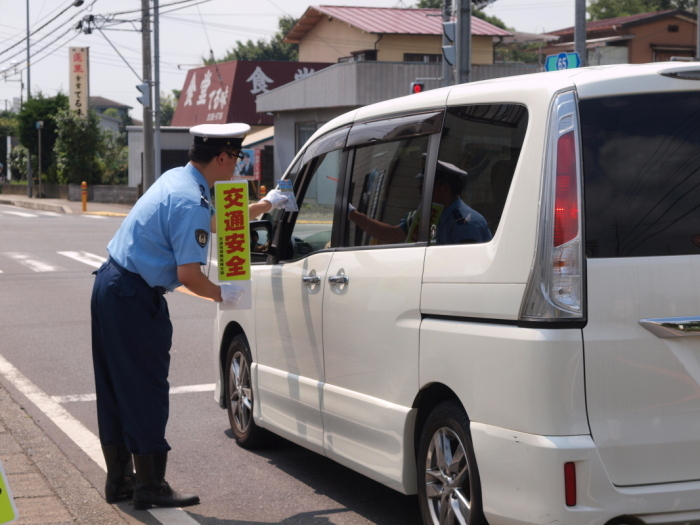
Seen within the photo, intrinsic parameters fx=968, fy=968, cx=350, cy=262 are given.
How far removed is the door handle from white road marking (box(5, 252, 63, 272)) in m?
15.2

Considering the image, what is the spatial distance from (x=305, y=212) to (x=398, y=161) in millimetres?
1125

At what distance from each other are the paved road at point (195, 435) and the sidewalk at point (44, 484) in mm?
127

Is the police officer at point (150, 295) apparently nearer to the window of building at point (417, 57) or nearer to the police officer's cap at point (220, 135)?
the police officer's cap at point (220, 135)

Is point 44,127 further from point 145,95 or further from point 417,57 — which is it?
point 417,57

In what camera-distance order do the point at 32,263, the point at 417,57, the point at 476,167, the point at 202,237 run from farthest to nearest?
the point at 417,57
the point at 32,263
the point at 202,237
the point at 476,167

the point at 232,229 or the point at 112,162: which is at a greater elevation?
the point at 112,162

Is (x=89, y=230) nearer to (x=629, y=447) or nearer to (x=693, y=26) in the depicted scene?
(x=629, y=447)

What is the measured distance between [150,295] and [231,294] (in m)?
0.40

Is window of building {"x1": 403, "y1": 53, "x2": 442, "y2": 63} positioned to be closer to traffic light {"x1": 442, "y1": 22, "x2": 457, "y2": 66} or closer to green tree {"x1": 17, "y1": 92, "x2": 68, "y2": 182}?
green tree {"x1": 17, "y1": 92, "x2": 68, "y2": 182}

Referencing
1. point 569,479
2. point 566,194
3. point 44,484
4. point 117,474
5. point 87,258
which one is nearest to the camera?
point 569,479

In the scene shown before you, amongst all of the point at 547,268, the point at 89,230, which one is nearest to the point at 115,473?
the point at 547,268

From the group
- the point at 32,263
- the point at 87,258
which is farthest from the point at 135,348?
the point at 87,258

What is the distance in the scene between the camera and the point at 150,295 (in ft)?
15.8

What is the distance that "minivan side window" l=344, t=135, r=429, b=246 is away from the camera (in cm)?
434
